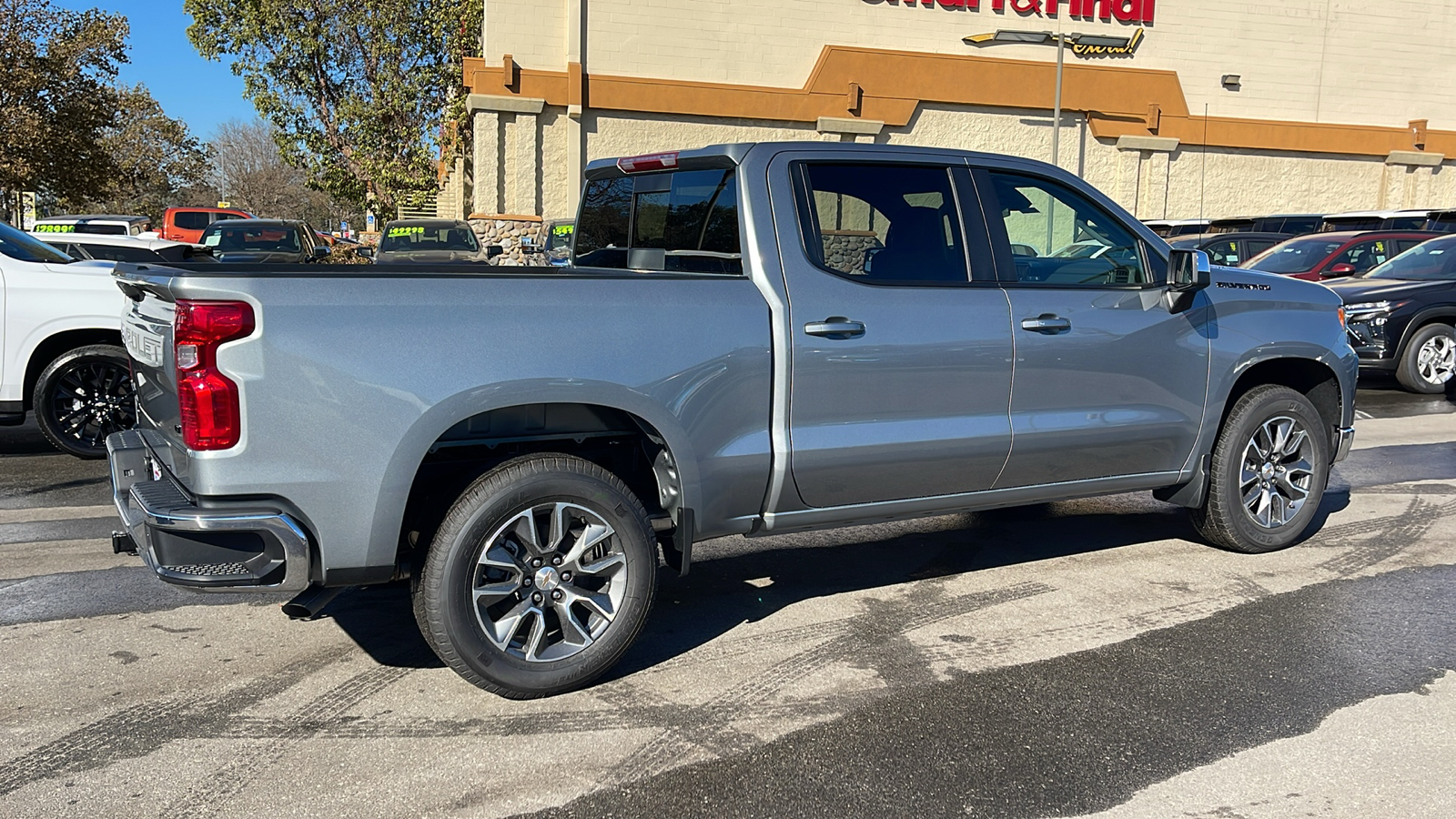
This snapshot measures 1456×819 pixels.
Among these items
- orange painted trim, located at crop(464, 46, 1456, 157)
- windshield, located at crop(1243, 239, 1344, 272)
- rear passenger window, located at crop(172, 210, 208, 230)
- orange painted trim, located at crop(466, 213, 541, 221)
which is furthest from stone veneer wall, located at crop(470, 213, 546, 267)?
windshield, located at crop(1243, 239, 1344, 272)

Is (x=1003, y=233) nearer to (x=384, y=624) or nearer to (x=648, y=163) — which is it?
(x=648, y=163)

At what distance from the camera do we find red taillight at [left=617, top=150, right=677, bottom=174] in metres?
5.20

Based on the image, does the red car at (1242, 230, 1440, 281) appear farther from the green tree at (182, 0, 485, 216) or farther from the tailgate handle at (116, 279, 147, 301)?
the green tree at (182, 0, 485, 216)

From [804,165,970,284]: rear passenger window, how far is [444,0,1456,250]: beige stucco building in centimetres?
2287

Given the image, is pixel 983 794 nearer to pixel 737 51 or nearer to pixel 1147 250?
pixel 1147 250

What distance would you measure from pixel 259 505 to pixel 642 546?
1308 millimetres

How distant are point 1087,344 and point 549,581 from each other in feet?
8.55

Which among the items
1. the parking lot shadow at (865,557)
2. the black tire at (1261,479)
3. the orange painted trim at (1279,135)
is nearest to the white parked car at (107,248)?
the parking lot shadow at (865,557)

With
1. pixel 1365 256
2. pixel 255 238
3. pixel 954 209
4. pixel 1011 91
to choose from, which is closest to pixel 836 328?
pixel 954 209

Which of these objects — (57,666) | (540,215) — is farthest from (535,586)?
(540,215)

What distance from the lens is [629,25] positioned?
30281mm

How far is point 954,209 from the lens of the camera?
514cm

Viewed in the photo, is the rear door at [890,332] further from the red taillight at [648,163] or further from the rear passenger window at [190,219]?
the rear passenger window at [190,219]

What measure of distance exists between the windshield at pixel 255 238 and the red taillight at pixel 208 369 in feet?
51.7
